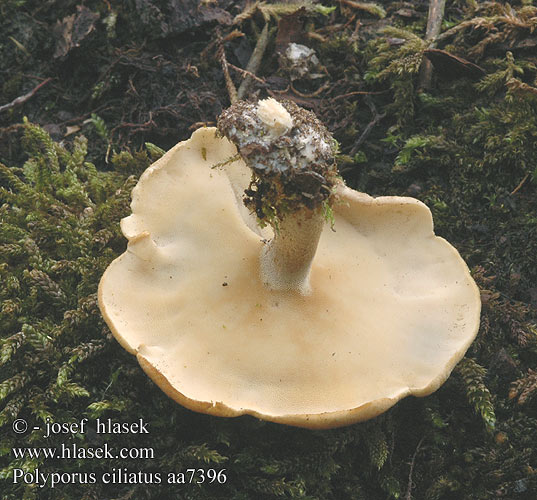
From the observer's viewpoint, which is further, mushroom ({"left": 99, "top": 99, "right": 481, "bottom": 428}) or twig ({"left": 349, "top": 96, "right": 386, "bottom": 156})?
twig ({"left": 349, "top": 96, "right": 386, "bottom": 156})

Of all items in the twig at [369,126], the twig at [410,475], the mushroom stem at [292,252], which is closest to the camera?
the mushroom stem at [292,252]

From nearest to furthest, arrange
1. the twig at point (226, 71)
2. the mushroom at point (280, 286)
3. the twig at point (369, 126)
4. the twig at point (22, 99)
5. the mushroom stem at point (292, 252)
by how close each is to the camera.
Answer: the mushroom at point (280, 286), the mushroom stem at point (292, 252), the twig at point (369, 126), the twig at point (226, 71), the twig at point (22, 99)

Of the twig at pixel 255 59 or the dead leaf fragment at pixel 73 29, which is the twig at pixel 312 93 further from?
the dead leaf fragment at pixel 73 29

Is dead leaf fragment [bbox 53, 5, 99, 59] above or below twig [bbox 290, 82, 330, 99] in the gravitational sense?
above

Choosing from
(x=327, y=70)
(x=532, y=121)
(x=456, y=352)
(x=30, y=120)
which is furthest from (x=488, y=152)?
(x=30, y=120)

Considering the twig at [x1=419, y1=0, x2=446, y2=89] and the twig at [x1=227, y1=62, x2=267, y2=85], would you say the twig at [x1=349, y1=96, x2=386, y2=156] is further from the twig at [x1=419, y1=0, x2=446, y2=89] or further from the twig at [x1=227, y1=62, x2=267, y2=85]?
the twig at [x1=227, y1=62, x2=267, y2=85]

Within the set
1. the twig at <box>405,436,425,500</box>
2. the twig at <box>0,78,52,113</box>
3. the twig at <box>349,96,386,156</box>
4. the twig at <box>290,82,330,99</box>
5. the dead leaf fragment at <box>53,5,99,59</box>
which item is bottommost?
the twig at <box>405,436,425,500</box>

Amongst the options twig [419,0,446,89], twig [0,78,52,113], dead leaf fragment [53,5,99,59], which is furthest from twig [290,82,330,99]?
twig [0,78,52,113]

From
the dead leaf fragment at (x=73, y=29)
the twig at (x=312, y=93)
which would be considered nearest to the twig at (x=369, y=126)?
the twig at (x=312, y=93)
